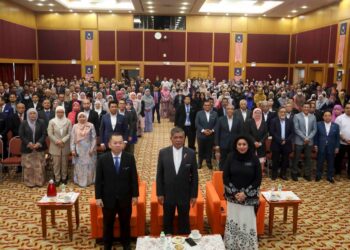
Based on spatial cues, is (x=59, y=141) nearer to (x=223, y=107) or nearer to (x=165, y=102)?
(x=223, y=107)

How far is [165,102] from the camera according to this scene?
54.6 ft

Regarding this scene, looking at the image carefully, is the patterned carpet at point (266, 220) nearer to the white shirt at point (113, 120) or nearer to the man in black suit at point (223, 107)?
the white shirt at point (113, 120)

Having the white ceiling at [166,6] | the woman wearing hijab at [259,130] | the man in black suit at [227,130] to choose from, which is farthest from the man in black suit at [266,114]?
the white ceiling at [166,6]

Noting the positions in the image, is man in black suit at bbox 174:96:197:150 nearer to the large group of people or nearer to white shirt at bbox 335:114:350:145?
the large group of people

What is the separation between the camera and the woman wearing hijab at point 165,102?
1638 centimetres

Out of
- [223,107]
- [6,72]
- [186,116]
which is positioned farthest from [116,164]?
[6,72]

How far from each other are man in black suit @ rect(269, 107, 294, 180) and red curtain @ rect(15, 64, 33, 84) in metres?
15.2

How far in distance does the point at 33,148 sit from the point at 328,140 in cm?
641

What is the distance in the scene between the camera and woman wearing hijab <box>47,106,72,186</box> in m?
7.46

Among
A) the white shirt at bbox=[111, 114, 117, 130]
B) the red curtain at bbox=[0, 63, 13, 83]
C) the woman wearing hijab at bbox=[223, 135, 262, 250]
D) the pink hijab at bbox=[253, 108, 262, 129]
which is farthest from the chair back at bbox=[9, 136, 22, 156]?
the red curtain at bbox=[0, 63, 13, 83]

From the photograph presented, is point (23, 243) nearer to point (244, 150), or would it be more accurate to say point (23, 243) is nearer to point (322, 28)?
point (244, 150)

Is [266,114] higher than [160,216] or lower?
higher

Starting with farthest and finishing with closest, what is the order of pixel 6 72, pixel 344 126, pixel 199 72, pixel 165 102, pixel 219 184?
pixel 199 72
pixel 6 72
pixel 165 102
pixel 344 126
pixel 219 184

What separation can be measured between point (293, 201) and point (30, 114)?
209 inches
